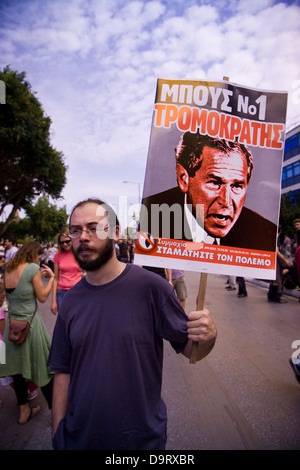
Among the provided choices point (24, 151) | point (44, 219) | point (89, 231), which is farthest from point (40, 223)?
point (89, 231)

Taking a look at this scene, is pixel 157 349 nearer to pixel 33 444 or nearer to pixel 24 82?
pixel 33 444

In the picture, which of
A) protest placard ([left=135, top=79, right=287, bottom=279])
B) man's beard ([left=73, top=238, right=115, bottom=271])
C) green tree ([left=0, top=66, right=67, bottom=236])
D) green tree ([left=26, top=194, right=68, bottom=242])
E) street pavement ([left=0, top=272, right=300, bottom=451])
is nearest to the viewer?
man's beard ([left=73, top=238, right=115, bottom=271])

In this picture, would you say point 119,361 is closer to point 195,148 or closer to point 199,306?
point 199,306

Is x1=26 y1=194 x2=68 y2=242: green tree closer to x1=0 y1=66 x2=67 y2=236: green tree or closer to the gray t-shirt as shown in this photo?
x1=0 y1=66 x2=67 y2=236: green tree

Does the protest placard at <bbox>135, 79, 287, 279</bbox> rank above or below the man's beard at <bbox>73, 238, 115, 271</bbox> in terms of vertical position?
above

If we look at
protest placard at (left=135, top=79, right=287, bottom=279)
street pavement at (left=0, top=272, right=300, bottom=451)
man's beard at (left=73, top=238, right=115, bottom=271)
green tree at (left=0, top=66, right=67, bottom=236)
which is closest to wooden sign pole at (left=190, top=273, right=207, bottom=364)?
protest placard at (left=135, top=79, right=287, bottom=279)

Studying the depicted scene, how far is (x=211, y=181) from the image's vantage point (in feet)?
5.26

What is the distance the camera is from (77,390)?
4.66ft

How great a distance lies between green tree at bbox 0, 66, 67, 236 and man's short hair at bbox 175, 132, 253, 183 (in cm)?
1682

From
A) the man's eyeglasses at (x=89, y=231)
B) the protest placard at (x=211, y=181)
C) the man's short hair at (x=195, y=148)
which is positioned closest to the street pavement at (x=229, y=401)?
the protest placard at (x=211, y=181)

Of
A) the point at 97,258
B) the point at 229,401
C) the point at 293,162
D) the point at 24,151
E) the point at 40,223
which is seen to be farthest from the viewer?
the point at 40,223

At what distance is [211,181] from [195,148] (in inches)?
8.9

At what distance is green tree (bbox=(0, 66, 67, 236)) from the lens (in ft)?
51.7

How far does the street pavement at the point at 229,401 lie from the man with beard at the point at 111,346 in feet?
4.20
